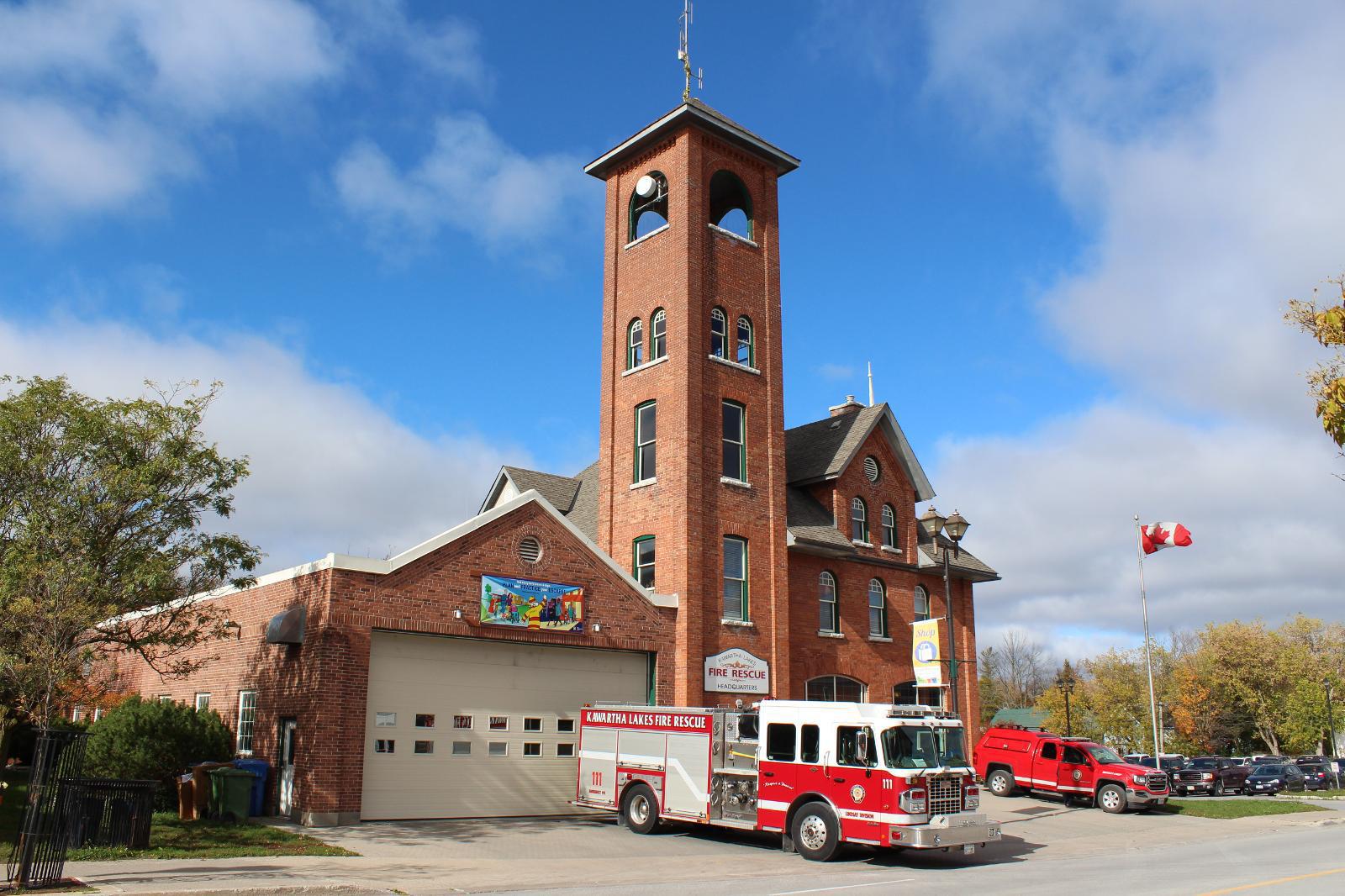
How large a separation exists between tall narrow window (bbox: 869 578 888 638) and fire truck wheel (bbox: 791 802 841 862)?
1460cm

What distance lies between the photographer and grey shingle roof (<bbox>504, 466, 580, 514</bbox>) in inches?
1325

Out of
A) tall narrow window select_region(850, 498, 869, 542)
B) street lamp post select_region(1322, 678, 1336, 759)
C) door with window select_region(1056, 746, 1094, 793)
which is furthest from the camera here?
street lamp post select_region(1322, 678, 1336, 759)

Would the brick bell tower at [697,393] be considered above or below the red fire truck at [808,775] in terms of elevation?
above

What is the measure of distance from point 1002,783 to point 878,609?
5881mm

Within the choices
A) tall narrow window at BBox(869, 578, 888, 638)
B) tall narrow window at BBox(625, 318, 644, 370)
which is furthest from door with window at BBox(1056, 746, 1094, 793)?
tall narrow window at BBox(625, 318, 644, 370)

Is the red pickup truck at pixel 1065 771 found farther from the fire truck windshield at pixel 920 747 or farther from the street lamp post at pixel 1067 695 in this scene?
the fire truck windshield at pixel 920 747

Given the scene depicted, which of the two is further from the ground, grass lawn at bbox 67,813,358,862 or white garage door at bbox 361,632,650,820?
white garage door at bbox 361,632,650,820

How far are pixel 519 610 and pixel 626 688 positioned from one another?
147 inches

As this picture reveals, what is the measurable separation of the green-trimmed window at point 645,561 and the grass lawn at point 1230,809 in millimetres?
14102

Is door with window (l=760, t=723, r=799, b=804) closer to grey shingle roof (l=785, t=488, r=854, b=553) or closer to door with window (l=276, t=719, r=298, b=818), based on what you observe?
door with window (l=276, t=719, r=298, b=818)

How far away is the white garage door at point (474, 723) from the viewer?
→ 2047 cm

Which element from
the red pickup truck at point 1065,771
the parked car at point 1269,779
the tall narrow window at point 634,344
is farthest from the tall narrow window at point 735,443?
the parked car at point 1269,779

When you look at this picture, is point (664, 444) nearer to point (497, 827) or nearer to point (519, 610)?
point (519, 610)

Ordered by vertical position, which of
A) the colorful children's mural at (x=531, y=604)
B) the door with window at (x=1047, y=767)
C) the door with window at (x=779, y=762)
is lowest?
the door with window at (x=1047, y=767)
